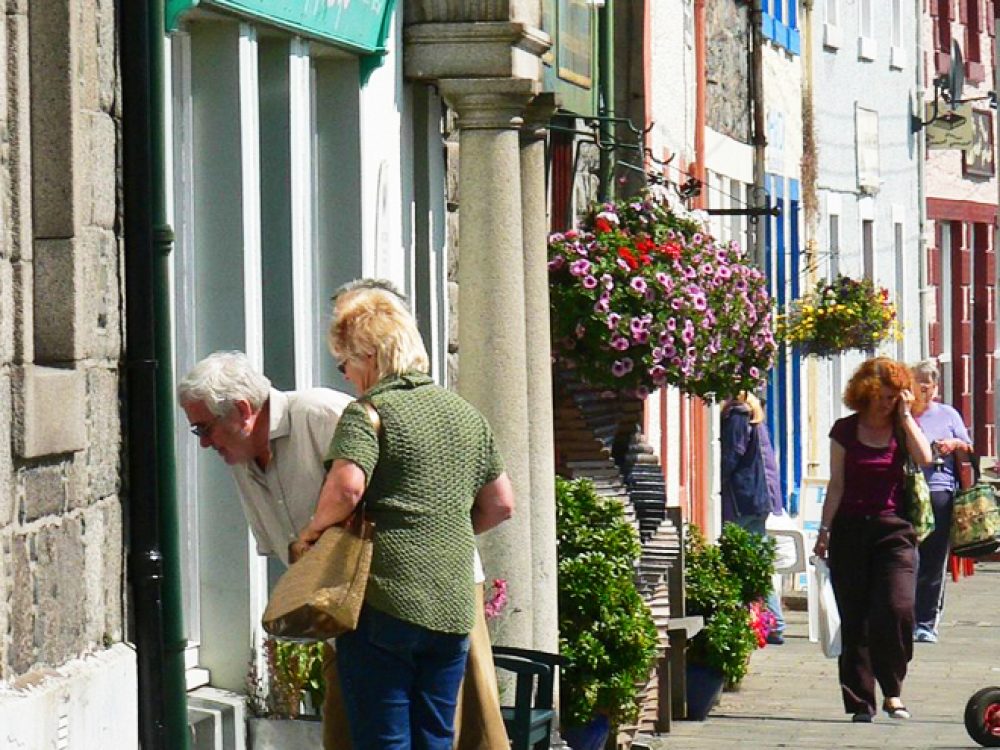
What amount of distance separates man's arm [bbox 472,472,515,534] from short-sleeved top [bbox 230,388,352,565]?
40 cm

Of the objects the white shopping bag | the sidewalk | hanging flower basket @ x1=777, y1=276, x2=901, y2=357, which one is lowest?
the sidewalk

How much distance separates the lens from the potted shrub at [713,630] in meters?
12.6

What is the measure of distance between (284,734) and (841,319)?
1242 cm

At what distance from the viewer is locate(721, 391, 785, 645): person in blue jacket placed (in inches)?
663

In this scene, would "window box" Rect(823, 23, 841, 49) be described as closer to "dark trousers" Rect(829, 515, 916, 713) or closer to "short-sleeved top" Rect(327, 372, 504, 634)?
"dark trousers" Rect(829, 515, 916, 713)

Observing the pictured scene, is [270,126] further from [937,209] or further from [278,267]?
[937,209]

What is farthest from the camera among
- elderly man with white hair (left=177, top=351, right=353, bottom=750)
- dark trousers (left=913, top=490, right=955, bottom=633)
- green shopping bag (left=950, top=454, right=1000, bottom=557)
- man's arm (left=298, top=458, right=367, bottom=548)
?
dark trousers (left=913, top=490, right=955, bottom=633)

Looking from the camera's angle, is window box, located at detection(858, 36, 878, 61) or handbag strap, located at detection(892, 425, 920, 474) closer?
handbag strap, located at detection(892, 425, 920, 474)

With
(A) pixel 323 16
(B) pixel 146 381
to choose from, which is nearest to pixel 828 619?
(A) pixel 323 16

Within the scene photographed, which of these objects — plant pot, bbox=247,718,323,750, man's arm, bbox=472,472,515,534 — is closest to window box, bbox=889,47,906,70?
plant pot, bbox=247,718,323,750

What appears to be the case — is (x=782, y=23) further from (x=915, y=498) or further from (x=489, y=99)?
(x=489, y=99)

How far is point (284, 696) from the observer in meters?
8.65

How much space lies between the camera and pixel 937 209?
28547 mm

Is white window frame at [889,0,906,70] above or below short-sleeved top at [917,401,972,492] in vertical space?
above
